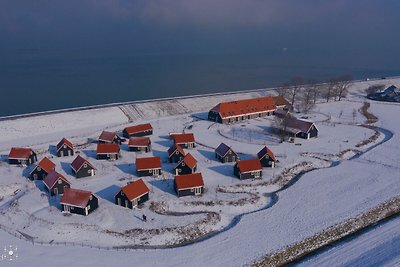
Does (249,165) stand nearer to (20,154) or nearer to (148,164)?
(148,164)

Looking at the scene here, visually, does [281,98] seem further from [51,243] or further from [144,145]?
[51,243]

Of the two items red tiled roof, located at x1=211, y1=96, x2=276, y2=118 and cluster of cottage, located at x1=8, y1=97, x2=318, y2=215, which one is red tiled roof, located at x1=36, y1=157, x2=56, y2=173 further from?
red tiled roof, located at x1=211, y1=96, x2=276, y2=118

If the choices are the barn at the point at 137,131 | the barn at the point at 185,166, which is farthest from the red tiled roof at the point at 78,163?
the barn at the point at 137,131

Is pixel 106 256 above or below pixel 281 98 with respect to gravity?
below

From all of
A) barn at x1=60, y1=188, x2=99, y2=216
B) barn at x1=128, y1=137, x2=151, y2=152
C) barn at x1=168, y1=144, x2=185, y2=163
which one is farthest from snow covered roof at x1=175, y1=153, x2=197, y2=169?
barn at x1=60, y1=188, x2=99, y2=216

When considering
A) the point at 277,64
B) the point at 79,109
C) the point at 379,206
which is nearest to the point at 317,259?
the point at 379,206
